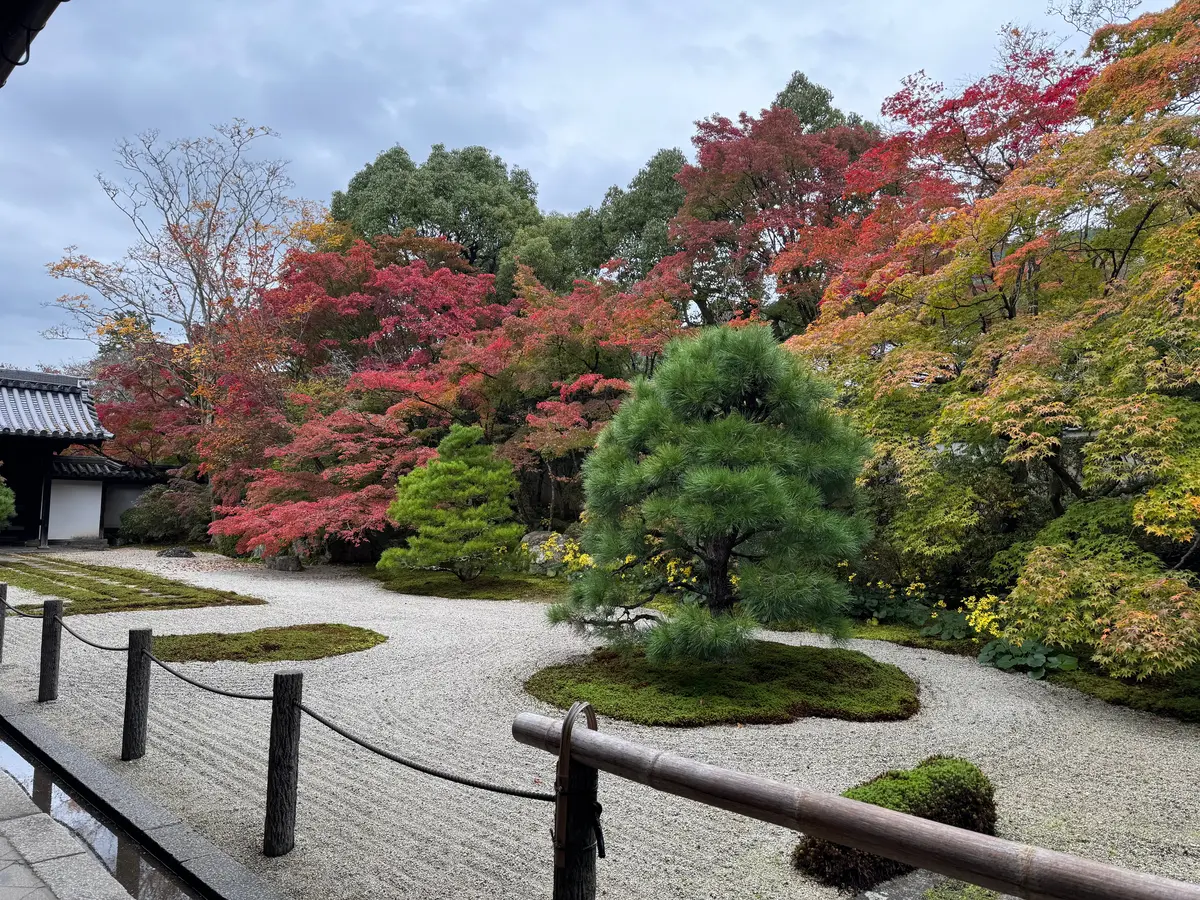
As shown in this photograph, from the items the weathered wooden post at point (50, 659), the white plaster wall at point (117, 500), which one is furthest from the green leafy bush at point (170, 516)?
the weathered wooden post at point (50, 659)

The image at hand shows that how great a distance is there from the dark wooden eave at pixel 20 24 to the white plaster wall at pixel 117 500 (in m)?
19.8

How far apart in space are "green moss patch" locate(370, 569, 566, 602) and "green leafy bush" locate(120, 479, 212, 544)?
6.90 m

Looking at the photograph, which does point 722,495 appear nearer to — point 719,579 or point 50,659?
point 719,579

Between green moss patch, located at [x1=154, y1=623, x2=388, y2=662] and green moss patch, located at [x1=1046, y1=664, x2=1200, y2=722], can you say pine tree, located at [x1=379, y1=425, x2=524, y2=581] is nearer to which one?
green moss patch, located at [x1=154, y1=623, x2=388, y2=662]

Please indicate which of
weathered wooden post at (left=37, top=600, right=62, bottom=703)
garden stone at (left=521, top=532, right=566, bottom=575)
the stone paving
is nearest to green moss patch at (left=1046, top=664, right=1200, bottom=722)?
the stone paving

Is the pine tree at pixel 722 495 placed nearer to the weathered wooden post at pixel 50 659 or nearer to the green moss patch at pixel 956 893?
the green moss patch at pixel 956 893

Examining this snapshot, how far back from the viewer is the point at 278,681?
3047mm

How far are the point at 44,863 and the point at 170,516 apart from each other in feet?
55.4

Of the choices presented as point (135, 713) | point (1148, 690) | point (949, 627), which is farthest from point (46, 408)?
point (1148, 690)

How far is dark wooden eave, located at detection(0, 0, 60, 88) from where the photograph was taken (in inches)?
90.3

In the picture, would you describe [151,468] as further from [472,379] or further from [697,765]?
[697,765]

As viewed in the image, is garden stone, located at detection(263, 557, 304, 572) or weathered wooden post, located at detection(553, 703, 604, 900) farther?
garden stone, located at detection(263, 557, 304, 572)

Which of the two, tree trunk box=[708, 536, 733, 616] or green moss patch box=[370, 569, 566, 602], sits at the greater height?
tree trunk box=[708, 536, 733, 616]

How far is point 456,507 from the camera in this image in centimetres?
1118
